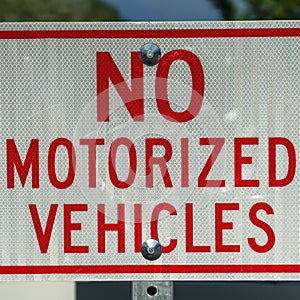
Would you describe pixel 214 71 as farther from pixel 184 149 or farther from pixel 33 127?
pixel 33 127

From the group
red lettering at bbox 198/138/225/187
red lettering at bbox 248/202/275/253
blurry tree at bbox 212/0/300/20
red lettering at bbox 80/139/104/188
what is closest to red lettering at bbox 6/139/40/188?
red lettering at bbox 80/139/104/188

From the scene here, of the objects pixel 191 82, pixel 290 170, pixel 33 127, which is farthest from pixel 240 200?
pixel 33 127

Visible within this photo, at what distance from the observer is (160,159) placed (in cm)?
124

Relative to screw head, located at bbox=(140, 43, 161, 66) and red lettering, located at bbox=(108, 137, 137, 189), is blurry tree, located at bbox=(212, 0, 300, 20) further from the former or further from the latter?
red lettering, located at bbox=(108, 137, 137, 189)

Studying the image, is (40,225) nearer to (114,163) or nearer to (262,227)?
(114,163)

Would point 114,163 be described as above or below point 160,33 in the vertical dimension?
below

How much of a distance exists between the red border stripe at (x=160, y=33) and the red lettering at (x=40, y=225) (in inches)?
13.6

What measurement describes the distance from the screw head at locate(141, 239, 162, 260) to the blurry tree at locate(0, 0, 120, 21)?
1.58 feet

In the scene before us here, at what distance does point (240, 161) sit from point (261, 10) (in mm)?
394

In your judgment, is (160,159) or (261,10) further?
(261,10)

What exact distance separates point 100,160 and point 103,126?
69 millimetres

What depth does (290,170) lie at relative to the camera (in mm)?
1248

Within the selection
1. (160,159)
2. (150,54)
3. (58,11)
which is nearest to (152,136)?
(160,159)

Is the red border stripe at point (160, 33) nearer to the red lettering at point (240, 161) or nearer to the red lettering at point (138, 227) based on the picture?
the red lettering at point (240, 161)
